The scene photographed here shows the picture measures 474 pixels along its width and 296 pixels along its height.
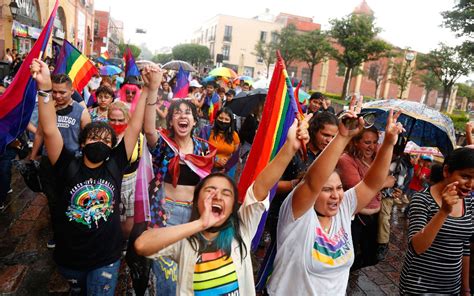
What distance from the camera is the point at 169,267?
2.35 m

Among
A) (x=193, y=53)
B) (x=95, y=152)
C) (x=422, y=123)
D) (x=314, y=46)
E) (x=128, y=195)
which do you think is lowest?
(x=128, y=195)

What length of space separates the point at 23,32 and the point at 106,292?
17428 mm

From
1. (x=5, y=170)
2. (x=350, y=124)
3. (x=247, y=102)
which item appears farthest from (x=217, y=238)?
(x=5, y=170)

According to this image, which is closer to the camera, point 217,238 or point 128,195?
point 217,238

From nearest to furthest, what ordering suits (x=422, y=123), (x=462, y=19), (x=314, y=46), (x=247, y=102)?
(x=422, y=123)
(x=247, y=102)
(x=462, y=19)
(x=314, y=46)

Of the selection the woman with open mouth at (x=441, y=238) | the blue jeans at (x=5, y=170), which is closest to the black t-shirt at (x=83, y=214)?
the woman with open mouth at (x=441, y=238)

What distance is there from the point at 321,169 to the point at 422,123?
2.62m

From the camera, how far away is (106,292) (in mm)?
2273

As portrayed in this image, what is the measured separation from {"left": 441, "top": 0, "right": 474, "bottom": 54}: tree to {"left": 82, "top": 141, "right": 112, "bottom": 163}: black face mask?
699 inches

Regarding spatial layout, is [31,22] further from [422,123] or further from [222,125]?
[422,123]

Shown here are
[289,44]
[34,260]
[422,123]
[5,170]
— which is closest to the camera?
[34,260]

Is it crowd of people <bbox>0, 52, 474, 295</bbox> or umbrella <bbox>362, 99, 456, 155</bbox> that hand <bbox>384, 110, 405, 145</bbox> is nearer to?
crowd of people <bbox>0, 52, 474, 295</bbox>

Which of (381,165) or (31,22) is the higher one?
(31,22)

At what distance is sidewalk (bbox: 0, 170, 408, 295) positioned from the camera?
129 inches
